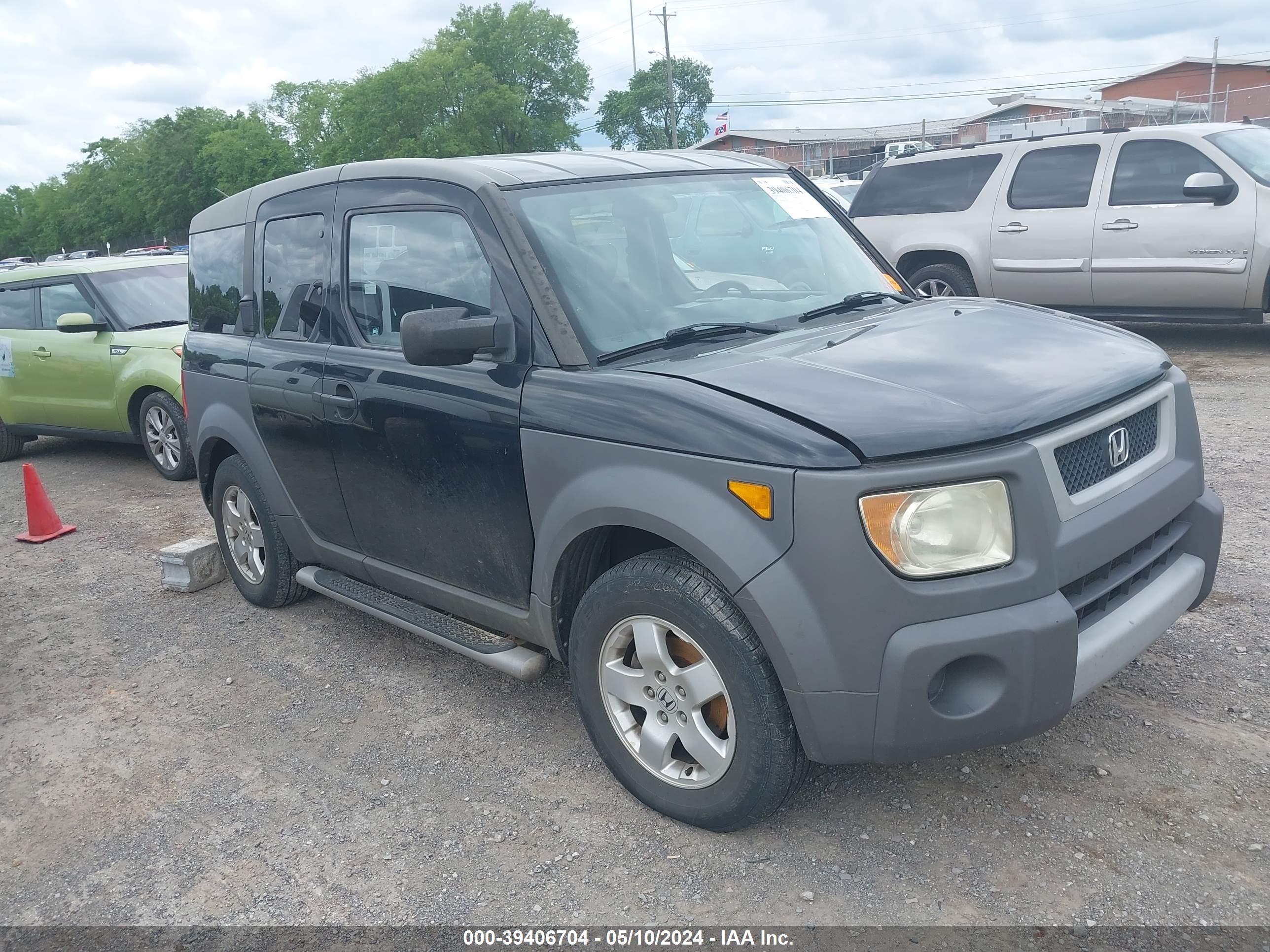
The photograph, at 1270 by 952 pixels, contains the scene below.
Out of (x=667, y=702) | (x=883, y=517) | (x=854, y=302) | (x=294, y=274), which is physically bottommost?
(x=667, y=702)

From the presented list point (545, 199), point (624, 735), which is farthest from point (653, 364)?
point (624, 735)

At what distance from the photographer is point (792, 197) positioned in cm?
433

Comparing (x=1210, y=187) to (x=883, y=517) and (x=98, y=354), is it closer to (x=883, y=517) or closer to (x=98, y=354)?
(x=883, y=517)

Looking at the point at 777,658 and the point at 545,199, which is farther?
the point at 545,199

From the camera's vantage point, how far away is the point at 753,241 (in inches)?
156

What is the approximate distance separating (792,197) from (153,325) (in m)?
6.39

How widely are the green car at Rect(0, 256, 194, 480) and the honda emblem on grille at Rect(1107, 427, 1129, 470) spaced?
22.7ft

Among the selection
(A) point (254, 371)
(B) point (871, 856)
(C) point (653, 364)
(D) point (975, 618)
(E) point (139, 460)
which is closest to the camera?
(D) point (975, 618)

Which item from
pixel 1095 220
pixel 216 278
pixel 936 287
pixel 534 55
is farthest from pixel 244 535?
pixel 534 55

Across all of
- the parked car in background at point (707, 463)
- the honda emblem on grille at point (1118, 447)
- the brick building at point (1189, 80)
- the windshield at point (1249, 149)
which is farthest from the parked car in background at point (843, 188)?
the brick building at point (1189, 80)

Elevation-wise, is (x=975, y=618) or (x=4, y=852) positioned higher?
(x=975, y=618)

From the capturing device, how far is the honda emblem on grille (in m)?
2.97

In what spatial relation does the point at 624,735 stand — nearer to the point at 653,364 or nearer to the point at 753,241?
the point at 653,364

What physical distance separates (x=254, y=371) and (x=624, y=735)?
2475mm
